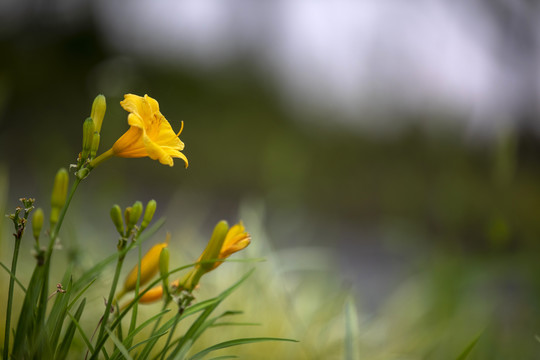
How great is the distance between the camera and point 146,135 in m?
0.61

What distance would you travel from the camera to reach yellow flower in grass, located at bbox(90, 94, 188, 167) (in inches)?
24.0

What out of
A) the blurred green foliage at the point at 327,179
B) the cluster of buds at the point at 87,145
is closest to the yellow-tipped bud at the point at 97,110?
the cluster of buds at the point at 87,145

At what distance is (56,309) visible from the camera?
0.64 metres

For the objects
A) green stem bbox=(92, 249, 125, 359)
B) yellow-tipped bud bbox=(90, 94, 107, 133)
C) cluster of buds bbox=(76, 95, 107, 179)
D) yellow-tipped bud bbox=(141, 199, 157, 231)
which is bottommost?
green stem bbox=(92, 249, 125, 359)

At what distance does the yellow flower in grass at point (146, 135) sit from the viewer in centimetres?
61

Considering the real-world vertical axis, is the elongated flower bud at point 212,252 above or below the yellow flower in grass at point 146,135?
below

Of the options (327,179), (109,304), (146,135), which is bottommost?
(109,304)

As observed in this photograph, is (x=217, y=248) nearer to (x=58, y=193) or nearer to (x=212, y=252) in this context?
(x=212, y=252)

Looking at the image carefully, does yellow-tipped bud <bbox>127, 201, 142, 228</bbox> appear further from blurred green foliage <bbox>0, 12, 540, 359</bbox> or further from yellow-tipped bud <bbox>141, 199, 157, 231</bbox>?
blurred green foliage <bbox>0, 12, 540, 359</bbox>

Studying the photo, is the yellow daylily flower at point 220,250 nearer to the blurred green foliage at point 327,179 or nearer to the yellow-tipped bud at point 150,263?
the yellow-tipped bud at point 150,263

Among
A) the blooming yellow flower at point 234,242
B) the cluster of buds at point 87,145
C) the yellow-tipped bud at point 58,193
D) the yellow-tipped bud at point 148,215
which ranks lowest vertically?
the blooming yellow flower at point 234,242

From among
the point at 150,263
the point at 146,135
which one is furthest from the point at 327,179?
the point at 146,135

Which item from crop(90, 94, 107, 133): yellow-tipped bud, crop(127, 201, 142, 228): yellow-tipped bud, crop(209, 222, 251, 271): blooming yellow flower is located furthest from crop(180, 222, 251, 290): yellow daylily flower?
crop(90, 94, 107, 133): yellow-tipped bud

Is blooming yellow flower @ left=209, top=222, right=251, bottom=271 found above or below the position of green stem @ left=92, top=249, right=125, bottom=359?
above
